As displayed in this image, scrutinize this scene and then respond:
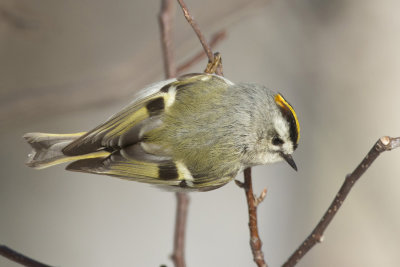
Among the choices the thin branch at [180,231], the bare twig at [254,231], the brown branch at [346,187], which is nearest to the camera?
the brown branch at [346,187]

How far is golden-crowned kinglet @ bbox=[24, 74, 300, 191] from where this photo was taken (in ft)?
5.21

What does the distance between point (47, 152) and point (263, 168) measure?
74.8 inches

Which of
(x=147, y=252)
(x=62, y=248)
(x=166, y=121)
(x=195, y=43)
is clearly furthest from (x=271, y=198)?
(x=166, y=121)

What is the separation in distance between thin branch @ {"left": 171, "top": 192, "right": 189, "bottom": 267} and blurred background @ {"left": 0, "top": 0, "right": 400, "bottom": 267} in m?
1.45

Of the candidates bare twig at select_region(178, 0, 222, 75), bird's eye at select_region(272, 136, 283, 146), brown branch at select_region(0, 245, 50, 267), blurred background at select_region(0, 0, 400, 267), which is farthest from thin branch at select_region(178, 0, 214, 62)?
blurred background at select_region(0, 0, 400, 267)

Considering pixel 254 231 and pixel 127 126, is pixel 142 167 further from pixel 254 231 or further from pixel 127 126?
pixel 254 231

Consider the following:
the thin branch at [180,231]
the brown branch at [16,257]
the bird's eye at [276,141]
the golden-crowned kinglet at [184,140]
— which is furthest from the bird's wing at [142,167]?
the brown branch at [16,257]

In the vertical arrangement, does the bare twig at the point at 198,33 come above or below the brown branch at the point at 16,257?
above

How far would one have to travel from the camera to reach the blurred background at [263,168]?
3.18 meters

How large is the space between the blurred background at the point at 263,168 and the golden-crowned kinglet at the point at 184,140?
60.3 inches

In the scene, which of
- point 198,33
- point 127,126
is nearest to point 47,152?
point 127,126

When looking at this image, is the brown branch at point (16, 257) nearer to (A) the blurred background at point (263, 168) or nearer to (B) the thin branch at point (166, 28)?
(B) the thin branch at point (166, 28)

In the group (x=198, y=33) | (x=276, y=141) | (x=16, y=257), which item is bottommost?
(x=16, y=257)

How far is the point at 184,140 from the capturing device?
1.58 m
